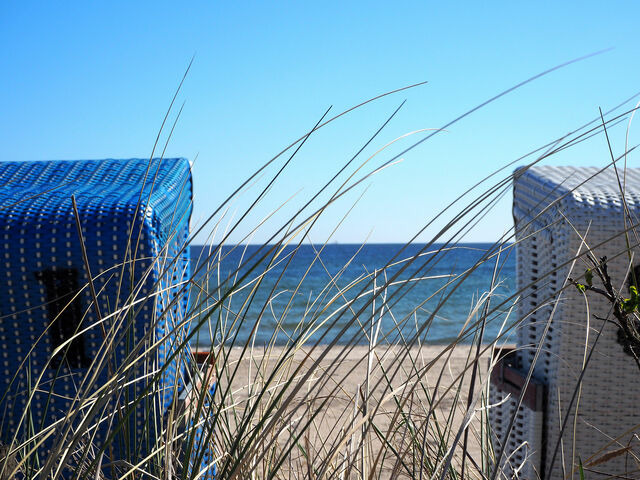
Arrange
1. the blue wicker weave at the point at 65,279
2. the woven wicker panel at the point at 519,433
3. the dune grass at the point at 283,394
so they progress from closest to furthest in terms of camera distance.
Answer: the dune grass at the point at 283,394, the blue wicker weave at the point at 65,279, the woven wicker panel at the point at 519,433

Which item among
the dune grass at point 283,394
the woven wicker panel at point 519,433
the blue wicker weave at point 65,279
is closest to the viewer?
the dune grass at point 283,394

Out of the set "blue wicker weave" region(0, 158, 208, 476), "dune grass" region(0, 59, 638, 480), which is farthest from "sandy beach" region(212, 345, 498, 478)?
"blue wicker weave" region(0, 158, 208, 476)

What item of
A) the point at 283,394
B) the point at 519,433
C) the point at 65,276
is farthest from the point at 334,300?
the point at 519,433

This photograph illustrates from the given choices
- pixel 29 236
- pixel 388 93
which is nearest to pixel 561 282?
pixel 388 93

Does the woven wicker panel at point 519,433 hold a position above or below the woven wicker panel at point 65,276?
below

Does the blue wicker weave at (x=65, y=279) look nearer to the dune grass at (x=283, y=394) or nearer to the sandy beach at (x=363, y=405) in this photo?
the dune grass at (x=283, y=394)

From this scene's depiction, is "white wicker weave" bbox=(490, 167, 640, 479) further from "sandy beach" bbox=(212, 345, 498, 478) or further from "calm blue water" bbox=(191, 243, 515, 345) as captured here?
"sandy beach" bbox=(212, 345, 498, 478)

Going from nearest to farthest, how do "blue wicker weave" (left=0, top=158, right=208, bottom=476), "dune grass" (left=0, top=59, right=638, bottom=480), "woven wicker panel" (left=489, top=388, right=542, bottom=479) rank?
"dune grass" (left=0, top=59, right=638, bottom=480) < "blue wicker weave" (left=0, top=158, right=208, bottom=476) < "woven wicker panel" (left=489, top=388, right=542, bottom=479)

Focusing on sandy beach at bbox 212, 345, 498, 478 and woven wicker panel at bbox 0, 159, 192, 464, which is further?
woven wicker panel at bbox 0, 159, 192, 464

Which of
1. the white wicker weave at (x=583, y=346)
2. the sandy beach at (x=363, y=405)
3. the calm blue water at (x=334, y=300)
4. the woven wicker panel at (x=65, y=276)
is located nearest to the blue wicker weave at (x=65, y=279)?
the woven wicker panel at (x=65, y=276)

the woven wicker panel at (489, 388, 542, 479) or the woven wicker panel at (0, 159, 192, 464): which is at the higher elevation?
the woven wicker panel at (0, 159, 192, 464)

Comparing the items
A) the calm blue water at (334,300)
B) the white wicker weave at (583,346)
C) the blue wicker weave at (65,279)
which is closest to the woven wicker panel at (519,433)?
the white wicker weave at (583,346)

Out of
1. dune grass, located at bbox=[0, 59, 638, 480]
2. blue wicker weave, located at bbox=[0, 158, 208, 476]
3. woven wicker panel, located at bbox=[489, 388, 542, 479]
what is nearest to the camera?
dune grass, located at bbox=[0, 59, 638, 480]

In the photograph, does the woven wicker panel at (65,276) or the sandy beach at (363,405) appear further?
the woven wicker panel at (65,276)
